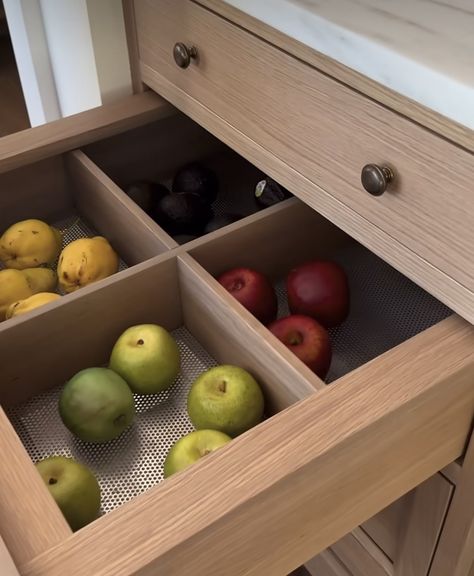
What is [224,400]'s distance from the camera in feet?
2.31

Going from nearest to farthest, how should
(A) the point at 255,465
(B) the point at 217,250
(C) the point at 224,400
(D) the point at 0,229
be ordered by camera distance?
1. (A) the point at 255,465
2. (C) the point at 224,400
3. (B) the point at 217,250
4. (D) the point at 0,229

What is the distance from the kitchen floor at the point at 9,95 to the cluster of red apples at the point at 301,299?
1.47m

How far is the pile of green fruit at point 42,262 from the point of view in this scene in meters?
0.83

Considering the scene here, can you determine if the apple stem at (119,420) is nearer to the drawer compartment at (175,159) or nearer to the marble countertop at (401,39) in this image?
the drawer compartment at (175,159)

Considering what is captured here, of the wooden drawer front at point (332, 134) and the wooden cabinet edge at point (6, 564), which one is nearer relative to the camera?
the wooden cabinet edge at point (6, 564)

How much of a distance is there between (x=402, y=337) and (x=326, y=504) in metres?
0.31

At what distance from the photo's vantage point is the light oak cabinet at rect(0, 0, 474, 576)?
50 centimetres

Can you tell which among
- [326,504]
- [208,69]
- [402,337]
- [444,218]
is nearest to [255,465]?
[326,504]

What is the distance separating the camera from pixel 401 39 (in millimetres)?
563

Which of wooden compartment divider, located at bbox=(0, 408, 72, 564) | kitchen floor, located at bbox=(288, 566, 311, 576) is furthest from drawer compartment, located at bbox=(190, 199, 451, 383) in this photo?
kitchen floor, located at bbox=(288, 566, 311, 576)

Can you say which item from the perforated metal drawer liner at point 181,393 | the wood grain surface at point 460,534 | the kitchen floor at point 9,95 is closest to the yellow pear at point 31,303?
the perforated metal drawer liner at point 181,393

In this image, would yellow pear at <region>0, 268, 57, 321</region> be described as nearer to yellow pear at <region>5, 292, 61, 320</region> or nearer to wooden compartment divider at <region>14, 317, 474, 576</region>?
yellow pear at <region>5, 292, 61, 320</region>

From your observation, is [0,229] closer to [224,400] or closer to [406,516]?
[224,400]

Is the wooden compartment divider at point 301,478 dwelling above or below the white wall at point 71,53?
below
